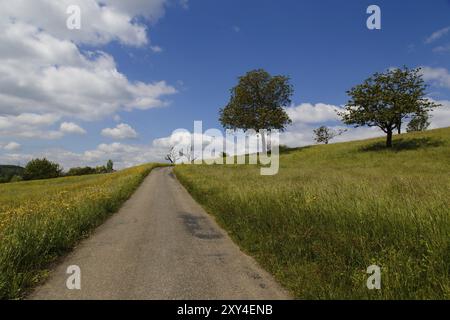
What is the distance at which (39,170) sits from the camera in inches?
4464

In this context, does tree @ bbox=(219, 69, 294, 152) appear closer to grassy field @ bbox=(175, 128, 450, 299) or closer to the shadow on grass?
the shadow on grass

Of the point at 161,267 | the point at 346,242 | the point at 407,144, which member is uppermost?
the point at 407,144

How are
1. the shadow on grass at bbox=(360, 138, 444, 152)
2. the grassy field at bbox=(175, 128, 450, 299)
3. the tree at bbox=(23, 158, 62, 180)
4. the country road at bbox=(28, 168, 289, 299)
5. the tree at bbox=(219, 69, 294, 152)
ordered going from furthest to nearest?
1. the tree at bbox=(23, 158, 62, 180)
2. the tree at bbox=(219, 69, 294, 152)
3. the shadow on grass at bbox=(360, 138, 444, 152)
4. the country road at bbox=(28, 168, 289, 299)
5. the grassy field at bbox=(175, 128, 450, 299)

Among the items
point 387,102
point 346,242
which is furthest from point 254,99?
point 346,242

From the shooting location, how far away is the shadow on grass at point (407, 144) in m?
37.7

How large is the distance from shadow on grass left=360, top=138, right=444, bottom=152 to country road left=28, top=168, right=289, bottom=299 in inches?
1446

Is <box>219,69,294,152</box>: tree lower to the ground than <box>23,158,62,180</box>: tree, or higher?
higher

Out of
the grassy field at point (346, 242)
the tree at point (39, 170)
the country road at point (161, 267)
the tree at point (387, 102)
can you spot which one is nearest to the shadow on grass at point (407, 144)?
the tree at point (387, 102)

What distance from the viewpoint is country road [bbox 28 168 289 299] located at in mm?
5289

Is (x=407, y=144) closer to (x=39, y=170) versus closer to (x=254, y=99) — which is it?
(x=254, y=99)

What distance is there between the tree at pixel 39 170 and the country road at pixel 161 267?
121865 mm

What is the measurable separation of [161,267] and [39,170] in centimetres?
12775

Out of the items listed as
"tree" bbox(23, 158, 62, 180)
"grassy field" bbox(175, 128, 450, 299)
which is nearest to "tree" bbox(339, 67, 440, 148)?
"grassy field" bbox(175, 128, 450, 299)
